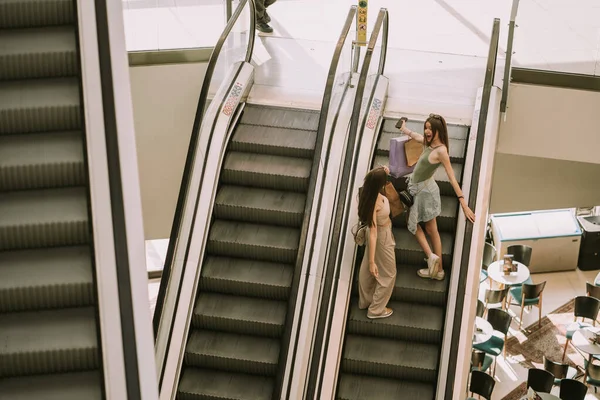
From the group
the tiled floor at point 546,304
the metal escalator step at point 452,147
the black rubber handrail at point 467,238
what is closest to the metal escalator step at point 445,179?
the metal escalator step at point 452,147

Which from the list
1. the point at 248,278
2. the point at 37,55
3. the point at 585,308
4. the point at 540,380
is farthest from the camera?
the point at 585,308

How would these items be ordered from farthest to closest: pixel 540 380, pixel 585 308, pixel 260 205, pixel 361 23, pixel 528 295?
pixel 528 295 < pixel 585 308 < pixel 540 380 < pixel 361 23 < pixel 260 205

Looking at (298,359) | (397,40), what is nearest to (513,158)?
(397,40)

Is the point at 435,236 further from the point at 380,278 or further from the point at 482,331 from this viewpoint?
the point at 482,331

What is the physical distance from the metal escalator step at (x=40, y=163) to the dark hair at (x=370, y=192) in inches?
109

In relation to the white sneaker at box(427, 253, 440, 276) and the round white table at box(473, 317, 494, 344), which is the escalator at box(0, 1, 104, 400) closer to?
the white sneaker at box(427, 253, 440, 276)

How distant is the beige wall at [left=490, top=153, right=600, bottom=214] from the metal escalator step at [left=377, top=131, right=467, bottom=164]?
3.66m

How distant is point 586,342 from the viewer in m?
10.7

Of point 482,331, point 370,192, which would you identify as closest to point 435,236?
point 370,192

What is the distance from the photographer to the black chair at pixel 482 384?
382 inches

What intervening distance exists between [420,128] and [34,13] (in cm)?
510

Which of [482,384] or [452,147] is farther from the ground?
[452,147]

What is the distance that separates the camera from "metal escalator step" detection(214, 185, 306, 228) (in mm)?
8156

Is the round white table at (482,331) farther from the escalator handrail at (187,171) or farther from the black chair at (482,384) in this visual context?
the escalator handrail at (187,171)
